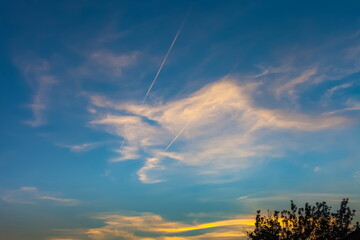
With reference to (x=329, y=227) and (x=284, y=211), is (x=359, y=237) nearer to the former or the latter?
(x=329, y=227)

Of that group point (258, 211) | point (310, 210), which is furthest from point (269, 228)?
point (310, 210)

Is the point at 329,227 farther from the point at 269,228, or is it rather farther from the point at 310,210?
the point at 269,228

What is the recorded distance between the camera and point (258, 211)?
4619cm

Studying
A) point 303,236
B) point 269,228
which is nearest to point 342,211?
Result: point 303,236

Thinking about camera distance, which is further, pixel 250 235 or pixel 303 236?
pixel 250 235

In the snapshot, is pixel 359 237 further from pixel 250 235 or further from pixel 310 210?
pixel 250 235

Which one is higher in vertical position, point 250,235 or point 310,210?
point 310,210

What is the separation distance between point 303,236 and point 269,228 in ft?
14.9

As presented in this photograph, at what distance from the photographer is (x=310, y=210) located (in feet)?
143

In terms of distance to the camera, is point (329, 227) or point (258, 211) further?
point (258, 211)

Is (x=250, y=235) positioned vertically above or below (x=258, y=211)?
below

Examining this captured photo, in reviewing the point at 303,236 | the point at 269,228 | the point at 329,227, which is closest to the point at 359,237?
the point at 329,227

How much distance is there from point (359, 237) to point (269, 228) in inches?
442

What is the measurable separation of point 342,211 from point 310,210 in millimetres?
3874
